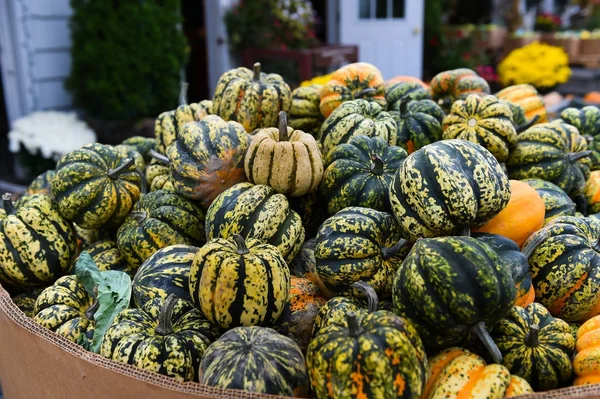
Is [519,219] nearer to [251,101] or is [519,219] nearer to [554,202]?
[554,202]

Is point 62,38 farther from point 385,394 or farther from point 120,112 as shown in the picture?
point 385,394

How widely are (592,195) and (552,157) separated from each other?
33 centimetres

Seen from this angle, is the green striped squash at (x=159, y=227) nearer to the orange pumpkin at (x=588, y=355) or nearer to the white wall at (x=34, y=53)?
the orange pumpkin at (x=588, y=355)

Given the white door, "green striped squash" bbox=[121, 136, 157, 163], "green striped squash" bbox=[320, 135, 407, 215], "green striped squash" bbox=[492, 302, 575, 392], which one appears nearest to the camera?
"green striped squash" bbox=[492, 302, 575, 392]

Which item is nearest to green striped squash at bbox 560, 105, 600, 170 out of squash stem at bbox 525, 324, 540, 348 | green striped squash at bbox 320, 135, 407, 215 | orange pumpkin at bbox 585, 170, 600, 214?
orange pumpkin at bbox 585, 170, 600, 214

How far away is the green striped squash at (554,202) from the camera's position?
2283 millimetres

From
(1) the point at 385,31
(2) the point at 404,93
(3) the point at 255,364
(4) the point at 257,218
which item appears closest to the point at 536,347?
(3) the point at 255,364

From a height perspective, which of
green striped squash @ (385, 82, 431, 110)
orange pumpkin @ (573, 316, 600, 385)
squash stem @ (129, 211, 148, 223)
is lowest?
orange pumpkin @ (573, 316, 600, 385)

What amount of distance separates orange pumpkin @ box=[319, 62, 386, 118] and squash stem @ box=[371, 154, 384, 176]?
698 millimetres

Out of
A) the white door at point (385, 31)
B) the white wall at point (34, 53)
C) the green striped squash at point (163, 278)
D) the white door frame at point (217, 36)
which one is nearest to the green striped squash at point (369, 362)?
the green striped squash at point (163, 278)

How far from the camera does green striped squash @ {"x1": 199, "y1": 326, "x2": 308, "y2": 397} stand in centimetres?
151

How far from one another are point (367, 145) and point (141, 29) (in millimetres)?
4737

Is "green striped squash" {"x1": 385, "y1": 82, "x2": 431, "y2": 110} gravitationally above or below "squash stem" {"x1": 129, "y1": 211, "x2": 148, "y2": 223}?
above

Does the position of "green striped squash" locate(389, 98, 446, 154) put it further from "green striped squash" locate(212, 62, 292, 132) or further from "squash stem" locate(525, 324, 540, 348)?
"squash stem" locate(525, 324, 540, 348)
